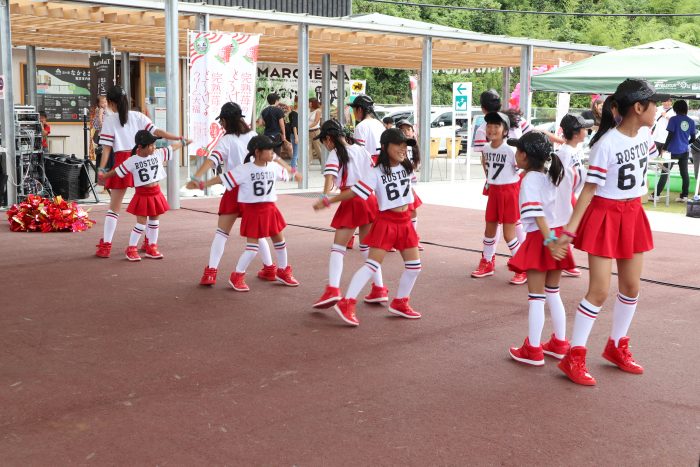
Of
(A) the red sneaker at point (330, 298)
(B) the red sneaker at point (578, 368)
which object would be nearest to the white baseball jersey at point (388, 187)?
(A) the red sneaker at point (330, 298)

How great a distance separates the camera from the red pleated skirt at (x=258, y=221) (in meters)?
7.11

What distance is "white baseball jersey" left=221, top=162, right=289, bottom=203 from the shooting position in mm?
7062

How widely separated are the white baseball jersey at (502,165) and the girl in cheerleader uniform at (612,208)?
2638 millimetres

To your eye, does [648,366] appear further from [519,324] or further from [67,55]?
[67,55]

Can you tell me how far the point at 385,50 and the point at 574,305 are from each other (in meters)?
13.5

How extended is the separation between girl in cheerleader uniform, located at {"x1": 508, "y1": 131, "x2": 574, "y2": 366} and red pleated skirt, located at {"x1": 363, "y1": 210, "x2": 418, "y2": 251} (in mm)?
1066

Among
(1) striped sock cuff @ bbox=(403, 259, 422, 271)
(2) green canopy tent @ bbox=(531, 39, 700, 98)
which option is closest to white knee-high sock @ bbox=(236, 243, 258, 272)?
(1) striped sock cuff @ bbox=(403, 259, 422, 271)

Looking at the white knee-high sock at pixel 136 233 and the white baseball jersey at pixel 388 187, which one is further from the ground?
the white baseball jersey at pixel 388 187

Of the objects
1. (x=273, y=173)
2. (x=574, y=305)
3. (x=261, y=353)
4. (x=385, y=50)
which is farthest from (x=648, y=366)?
(x=385, y=50)

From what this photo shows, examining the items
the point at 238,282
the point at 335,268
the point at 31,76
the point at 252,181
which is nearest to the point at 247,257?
the point at 238,282

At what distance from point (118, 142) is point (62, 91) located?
12987 mm

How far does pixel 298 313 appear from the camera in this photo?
21.3 ft

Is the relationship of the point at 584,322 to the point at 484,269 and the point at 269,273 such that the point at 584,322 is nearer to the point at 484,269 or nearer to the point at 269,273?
the point at 484,269

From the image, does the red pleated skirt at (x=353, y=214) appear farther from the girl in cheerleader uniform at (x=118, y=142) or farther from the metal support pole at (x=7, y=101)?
→ the metal support pole at (x=7, y=101)
